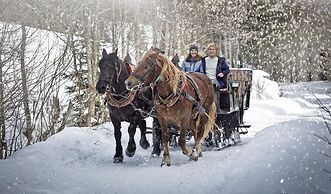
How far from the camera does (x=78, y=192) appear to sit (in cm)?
488

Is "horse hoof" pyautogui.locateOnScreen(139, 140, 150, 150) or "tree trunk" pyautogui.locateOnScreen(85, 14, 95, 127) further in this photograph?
"tree trunk" pyautogui.locateOnScreen(85, 14, 95, 127)

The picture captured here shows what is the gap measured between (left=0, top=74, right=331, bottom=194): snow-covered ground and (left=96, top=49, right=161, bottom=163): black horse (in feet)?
1.27

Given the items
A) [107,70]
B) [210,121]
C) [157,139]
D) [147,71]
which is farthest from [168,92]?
[210,121]

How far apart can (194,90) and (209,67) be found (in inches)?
73.7

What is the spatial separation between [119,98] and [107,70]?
0.56 meters

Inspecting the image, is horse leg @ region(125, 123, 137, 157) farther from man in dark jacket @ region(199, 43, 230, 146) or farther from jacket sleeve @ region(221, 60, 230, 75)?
jacket sleeve @ region(221, 60, 230, 75)

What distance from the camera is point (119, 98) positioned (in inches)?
275

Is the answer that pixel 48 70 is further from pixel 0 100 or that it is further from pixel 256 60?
pixel 256 60

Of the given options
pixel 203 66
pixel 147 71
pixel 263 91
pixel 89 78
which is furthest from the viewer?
pixel 263 91

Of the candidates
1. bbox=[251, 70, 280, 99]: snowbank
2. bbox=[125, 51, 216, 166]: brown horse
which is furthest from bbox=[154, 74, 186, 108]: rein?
bbox=[251, 70, 280, 99]: snowbank

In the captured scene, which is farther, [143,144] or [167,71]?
[143,144]

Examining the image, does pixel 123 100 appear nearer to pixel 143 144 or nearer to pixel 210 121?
pixel 143 144

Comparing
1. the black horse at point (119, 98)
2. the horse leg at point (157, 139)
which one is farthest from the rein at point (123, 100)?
the horse leg at point (157, 139)

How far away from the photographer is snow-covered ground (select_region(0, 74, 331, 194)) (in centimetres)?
448
